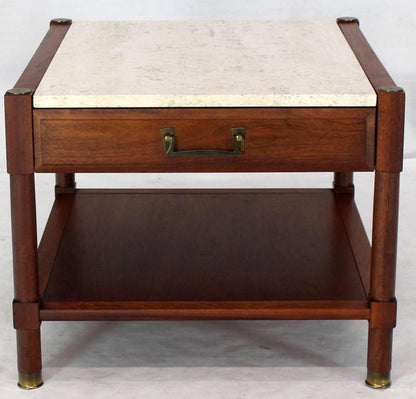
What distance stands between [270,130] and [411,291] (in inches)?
35.5

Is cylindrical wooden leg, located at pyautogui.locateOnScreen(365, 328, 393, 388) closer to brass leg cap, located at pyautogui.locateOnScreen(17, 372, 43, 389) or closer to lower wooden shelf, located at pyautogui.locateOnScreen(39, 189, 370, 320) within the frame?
lower wooden shelf, located at pyautogui.locateOnScreen(39, 189, 370, 320)

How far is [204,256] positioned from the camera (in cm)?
331

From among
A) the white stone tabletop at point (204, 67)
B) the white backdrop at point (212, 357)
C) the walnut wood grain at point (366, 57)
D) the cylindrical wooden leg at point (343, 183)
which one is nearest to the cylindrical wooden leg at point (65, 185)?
the white backdrop at point (212, 357)

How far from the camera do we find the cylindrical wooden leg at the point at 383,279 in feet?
9.39

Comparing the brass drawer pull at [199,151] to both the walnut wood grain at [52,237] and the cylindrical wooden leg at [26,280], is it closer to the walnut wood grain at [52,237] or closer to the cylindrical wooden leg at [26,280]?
the cylindrical wooden leg at [26,280]

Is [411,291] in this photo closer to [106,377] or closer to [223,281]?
[223,281]

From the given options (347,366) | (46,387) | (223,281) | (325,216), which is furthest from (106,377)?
(325,216)

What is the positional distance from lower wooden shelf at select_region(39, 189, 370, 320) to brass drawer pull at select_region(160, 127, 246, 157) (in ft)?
1.22

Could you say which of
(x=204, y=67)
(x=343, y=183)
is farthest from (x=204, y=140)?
(x=343, y=183)

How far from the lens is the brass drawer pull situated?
2.80 meters

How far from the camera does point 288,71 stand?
296 cm

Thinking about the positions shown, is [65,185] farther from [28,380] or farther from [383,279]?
[383,279]

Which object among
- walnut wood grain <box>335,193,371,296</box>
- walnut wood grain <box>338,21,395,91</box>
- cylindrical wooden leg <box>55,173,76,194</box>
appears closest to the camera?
walnut wood grain <box>338,21,395,91</box>

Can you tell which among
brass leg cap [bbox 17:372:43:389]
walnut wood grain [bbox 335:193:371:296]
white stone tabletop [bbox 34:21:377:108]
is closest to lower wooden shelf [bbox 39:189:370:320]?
walnut wood grain [bbox 335:193:371:296]
